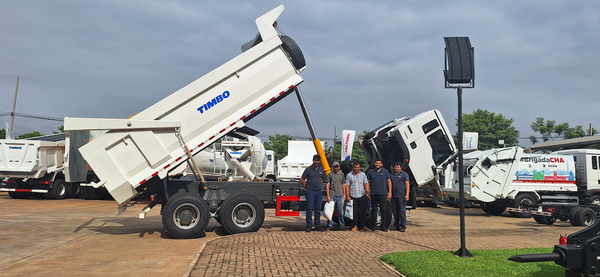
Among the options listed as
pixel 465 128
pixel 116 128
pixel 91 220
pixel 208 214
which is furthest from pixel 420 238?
pixel 465 128

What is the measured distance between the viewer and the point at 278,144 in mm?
60406

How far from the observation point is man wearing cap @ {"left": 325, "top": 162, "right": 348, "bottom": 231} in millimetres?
10156

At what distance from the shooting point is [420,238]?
29.8 ft

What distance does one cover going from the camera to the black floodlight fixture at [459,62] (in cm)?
720

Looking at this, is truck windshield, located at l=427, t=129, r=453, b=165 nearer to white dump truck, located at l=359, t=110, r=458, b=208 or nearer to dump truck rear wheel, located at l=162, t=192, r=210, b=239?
white dump truck, located at l=359, t=110, r=458, b=208

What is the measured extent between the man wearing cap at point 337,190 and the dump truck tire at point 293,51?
2.48 meters

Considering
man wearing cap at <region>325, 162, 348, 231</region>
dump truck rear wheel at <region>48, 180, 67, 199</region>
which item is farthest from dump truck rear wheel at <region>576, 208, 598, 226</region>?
dump truck rear wheel at <region>48, 180, 67, 199</region>

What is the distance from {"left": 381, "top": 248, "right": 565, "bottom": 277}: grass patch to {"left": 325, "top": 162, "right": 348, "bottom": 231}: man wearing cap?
10.9 feet

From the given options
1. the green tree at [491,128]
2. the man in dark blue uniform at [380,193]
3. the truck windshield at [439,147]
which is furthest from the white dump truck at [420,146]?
the green tree at [491,128]

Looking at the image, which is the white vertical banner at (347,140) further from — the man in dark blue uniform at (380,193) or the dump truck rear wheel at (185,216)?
the dump truck rear wheel at (185,216)

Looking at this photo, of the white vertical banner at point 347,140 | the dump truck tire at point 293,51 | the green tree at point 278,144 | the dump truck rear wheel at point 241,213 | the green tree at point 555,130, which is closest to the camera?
the dump truck rear wheel at point 241,213

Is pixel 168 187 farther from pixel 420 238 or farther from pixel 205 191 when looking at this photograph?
pixel 420 238

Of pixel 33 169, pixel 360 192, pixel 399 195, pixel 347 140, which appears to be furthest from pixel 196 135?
pixel 33 169

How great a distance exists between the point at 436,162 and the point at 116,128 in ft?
25.6
